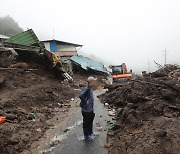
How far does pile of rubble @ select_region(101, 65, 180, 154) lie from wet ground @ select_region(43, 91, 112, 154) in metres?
0.37

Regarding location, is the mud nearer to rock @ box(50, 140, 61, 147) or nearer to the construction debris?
rock @ box(50, 140, 61, 147)

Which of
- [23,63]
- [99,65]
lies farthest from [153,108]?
[99,65]

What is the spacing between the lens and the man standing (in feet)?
22.5

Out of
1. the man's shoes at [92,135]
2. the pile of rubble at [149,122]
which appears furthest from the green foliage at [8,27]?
the man's shoes at [92,135]

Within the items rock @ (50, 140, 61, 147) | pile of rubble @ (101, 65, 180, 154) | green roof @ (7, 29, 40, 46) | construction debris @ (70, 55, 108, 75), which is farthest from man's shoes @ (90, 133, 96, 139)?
construction debris @ (70, 55, 108, 75)

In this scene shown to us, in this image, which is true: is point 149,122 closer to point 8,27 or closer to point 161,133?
point 161,133

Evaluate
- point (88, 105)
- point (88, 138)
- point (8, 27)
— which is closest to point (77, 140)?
point (88, 138)

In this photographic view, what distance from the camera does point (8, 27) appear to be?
61125 mm

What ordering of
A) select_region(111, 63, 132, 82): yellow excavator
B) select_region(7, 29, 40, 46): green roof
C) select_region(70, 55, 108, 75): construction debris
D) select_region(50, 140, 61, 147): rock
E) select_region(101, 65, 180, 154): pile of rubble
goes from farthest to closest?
select_region(70, 55, 108, 75): construction debris, select_region(111, 63, 132, 82): yellow excavator, select_region(7, 29, 40, 46): green roof, select_region(50, 140, 61, 147): rock, select_region(101, 65, 180, 154): pile of rubble

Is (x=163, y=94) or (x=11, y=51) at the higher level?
(x=11, y=51)

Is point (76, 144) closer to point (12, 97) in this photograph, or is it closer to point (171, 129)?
point (171, 129)

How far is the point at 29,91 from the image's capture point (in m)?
12.2

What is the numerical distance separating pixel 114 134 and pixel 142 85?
15.1 ft

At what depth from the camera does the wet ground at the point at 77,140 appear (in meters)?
6.44
